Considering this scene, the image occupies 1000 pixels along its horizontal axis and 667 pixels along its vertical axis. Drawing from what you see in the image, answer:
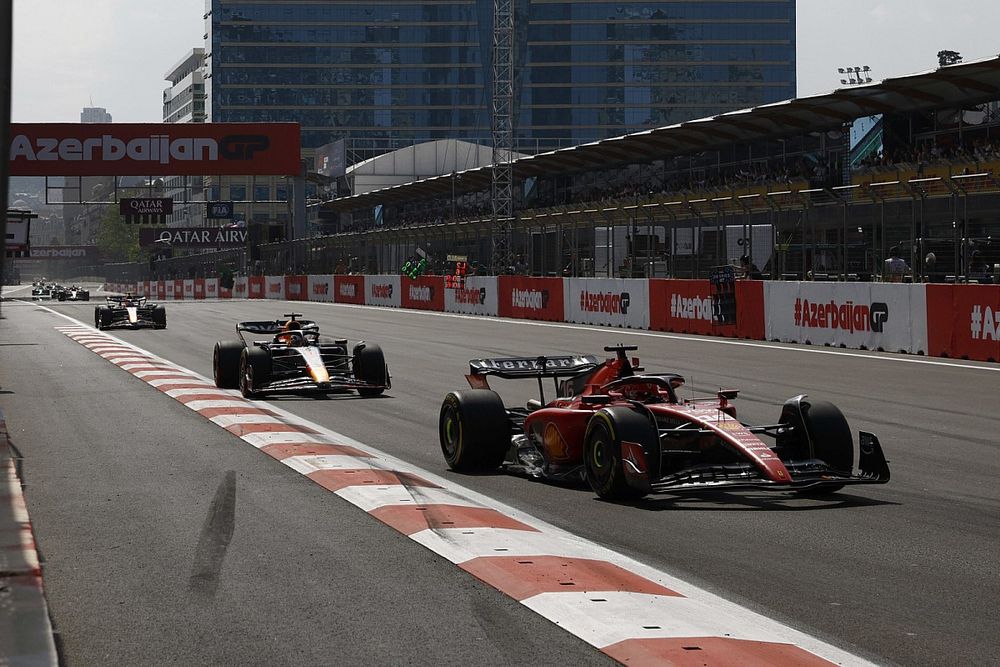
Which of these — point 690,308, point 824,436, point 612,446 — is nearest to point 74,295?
point 690,308

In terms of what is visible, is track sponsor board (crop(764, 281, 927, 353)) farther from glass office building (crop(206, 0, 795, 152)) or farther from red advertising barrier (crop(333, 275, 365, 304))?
glass office building (crop(206, 0, 795, 152))

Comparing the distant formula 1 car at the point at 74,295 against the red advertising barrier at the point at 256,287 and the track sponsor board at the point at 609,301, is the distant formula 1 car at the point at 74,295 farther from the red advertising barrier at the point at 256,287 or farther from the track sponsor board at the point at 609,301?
the track sponsor board at the point at 609,301

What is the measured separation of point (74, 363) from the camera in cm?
2000

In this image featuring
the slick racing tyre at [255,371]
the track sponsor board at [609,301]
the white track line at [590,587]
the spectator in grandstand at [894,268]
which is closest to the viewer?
the white track line at [590,587]

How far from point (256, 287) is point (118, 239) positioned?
3463 inches

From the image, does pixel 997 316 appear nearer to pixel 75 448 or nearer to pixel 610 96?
pixel 75 448

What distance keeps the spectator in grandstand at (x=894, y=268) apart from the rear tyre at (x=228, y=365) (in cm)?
1048

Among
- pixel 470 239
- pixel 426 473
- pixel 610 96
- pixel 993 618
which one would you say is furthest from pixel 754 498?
pixel 610 96

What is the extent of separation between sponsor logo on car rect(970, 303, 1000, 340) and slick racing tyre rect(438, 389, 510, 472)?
1102cm

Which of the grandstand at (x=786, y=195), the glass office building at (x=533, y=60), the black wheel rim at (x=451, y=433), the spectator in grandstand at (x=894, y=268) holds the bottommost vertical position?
the black wheel rim at (x=451, y=433)

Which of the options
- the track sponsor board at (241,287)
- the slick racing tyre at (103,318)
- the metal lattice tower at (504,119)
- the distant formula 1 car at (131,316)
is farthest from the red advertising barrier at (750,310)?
the track sponsor board at (241,287)

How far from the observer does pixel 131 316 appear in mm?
30297

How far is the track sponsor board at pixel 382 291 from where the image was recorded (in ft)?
144

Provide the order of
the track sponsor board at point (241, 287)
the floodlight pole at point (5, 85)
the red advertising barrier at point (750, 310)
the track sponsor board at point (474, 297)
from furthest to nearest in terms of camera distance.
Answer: the track sponsor board at point (241, 287), the track sponsor board at point (474, 297), the red advertising barrier at point (750, 310), the floodlight pole at point (5, 85)
